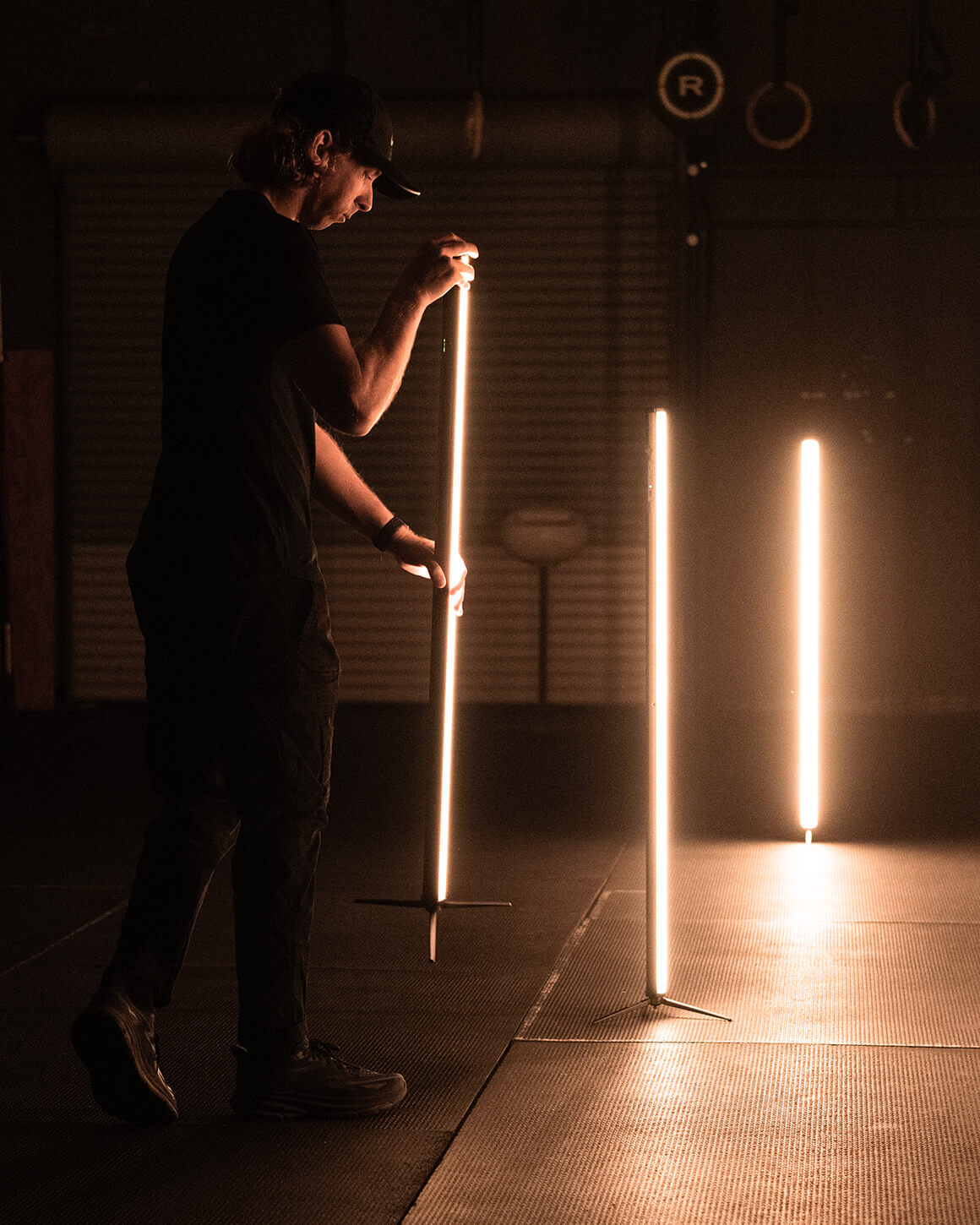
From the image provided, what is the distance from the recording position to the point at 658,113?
8766 mm

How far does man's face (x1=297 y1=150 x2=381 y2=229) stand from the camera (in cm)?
278

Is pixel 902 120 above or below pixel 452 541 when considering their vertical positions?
above

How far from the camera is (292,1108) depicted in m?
2.77

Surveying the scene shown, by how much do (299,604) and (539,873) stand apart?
2482mm

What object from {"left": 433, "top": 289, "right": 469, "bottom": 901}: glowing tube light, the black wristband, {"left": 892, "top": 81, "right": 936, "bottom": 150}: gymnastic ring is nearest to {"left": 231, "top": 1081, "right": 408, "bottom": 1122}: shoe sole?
{"left": 433, "top": 289, "right": 469, "bottom": 901}: glowing tube light

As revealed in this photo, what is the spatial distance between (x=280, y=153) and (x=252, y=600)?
740mm

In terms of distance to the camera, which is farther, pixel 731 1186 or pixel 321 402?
pixel 321 402

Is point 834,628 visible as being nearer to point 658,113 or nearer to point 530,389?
point 530,389

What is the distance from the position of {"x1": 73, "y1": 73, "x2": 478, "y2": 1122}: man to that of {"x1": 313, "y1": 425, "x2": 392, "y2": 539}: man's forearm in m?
0.19

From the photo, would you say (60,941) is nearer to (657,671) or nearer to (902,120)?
(657,671)

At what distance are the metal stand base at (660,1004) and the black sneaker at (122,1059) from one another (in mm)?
996

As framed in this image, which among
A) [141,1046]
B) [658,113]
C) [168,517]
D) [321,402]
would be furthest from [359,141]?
[658,113]

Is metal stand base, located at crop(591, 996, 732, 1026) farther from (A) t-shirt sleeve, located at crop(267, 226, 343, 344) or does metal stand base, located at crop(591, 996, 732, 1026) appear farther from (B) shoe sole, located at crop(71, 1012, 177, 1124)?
(A) t-shirt sleeve, located at crop(267, 226, 343, 344)

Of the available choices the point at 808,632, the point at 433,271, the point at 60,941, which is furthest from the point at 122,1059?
the point at 808,632
